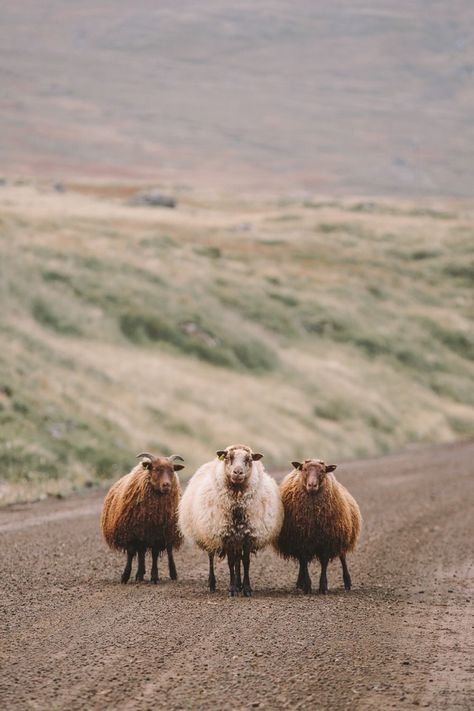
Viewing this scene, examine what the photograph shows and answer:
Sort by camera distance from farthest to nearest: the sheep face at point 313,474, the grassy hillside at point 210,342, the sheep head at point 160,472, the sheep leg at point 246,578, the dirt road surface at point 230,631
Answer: the grassy hillside at point 210,342
the sheep head at point 160,472
the sheep face at point 313,474
the sheep leg at point 246,578
the dirt road surface at point 230,631

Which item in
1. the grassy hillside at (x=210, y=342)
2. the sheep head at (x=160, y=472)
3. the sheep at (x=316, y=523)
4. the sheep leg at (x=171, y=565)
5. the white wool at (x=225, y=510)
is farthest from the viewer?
the grassy hillside at (x=210, y=342)

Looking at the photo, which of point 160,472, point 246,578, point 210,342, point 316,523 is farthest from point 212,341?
point 246,578

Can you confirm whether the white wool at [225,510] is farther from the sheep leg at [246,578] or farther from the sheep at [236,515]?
the sheep leg at [246,578]

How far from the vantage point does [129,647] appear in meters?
9.45

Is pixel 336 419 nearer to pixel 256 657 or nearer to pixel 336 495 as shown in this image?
pixel 336 495

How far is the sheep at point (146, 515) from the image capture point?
13.5 meters

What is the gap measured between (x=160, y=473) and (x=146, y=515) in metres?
0.49

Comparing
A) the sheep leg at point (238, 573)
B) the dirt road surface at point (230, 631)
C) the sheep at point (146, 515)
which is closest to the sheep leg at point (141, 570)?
the sheep at point (146, 515)

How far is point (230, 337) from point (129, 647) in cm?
3324

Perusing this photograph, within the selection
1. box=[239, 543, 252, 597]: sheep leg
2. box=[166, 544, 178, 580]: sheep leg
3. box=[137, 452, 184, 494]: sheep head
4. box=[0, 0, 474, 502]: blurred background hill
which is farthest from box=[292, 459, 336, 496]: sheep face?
box=[0, 0, 474, 502]: blurred background hill

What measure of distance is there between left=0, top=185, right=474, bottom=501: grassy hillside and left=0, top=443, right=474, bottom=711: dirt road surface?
24.6ft

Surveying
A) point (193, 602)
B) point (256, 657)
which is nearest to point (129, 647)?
point (256, 657)

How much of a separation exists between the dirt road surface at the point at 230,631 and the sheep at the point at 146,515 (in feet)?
1.36

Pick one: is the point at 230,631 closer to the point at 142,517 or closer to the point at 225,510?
the point at 225,510
